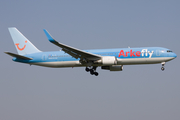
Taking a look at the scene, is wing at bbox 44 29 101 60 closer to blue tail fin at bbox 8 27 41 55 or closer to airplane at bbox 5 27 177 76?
airplane at bbox 5 27 177 76

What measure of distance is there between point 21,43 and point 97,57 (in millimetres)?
15398

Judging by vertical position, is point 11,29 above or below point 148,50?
above

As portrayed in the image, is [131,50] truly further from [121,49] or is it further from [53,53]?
[53,53]

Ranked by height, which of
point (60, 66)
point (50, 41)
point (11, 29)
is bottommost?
point (60, 66)

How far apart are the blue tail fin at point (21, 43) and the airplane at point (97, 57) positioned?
1555 mm

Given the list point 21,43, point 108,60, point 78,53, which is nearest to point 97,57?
point 108,60

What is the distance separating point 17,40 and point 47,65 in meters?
8.61

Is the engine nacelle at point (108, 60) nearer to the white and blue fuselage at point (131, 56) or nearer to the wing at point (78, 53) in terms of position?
the wing at point (78, 53)

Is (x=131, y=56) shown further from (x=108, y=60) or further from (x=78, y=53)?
(x=78, y=53)

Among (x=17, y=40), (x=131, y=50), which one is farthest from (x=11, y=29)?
(x=131, y=50)

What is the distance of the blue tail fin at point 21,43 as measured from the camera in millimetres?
52062

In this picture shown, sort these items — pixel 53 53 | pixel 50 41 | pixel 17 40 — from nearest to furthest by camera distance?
pixel 50 41, pixel 53 53, pixel 17 40

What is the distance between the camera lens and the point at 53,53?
49156mm

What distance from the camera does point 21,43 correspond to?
53188mm
